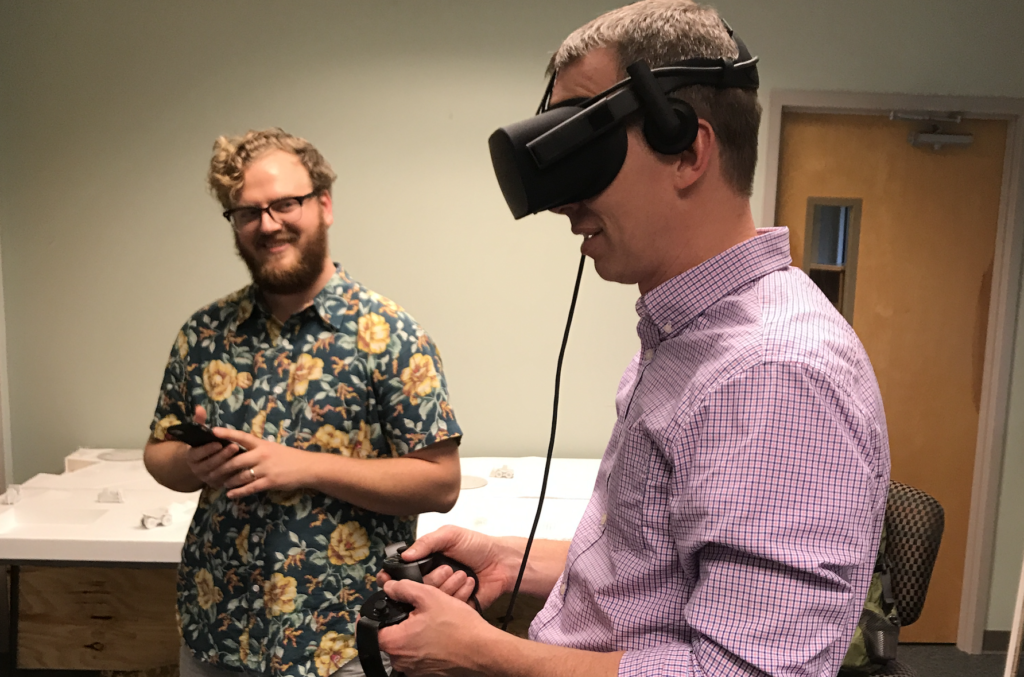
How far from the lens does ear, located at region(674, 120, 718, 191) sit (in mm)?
688

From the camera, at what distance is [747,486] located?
59 cm

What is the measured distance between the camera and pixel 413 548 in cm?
92

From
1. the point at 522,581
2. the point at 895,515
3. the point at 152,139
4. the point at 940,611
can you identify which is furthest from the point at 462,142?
the point at 940,611

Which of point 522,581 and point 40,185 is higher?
point 40,185

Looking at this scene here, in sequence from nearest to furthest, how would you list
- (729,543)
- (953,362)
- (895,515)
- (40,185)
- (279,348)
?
1. (729,543)
2. (279,348)
3. (895,515)
4. (40,185)
5. (953,362)

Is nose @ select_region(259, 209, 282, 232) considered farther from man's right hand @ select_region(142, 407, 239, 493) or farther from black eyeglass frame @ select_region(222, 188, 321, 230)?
man's right hand @ select_region(142, 407, 239, 493)

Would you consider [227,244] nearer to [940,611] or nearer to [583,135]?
[583,135]

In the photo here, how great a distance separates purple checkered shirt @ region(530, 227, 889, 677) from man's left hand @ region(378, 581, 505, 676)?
0.42ft

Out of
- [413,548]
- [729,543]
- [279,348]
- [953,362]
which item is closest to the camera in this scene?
[729,543]

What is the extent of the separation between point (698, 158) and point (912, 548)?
1535 mm

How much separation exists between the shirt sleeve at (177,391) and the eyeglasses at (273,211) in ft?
0.80

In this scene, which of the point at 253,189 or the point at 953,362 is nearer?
the point at 253,189

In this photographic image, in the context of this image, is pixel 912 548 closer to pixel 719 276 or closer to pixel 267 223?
pixel 719 276

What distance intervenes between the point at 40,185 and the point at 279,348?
1875 mm
